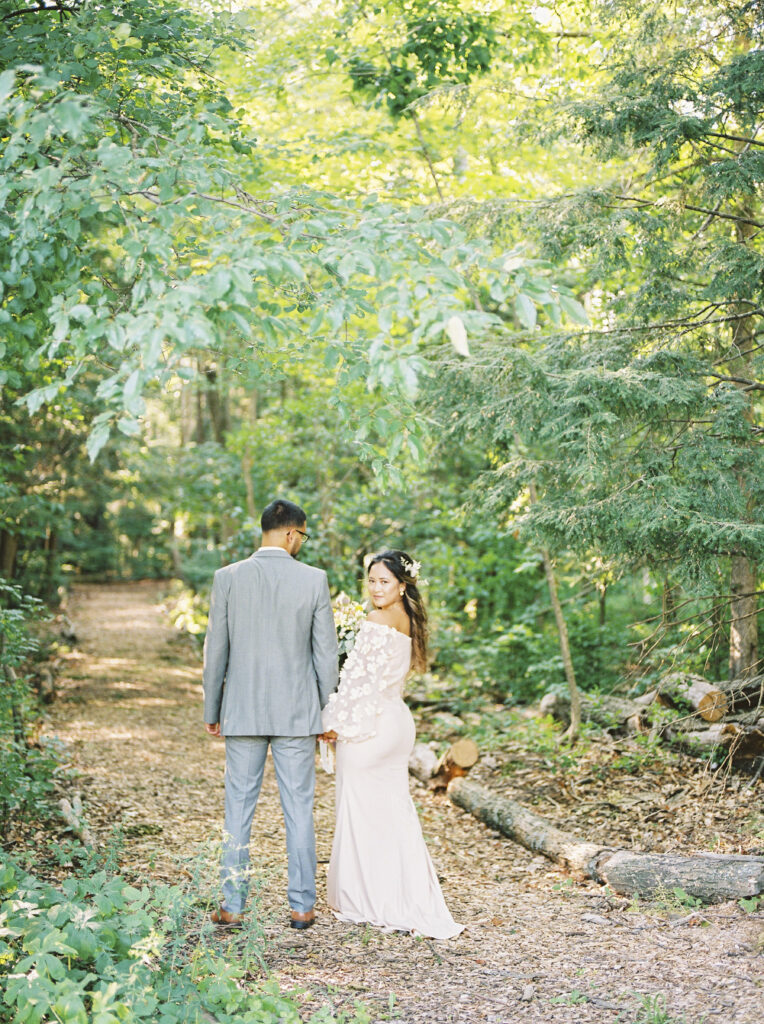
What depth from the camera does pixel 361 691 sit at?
14.9 ft

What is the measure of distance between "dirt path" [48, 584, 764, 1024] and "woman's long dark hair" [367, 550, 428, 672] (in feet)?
4.77

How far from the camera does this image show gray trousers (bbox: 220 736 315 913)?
4309 millimetres

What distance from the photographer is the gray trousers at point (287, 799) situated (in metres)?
4.31

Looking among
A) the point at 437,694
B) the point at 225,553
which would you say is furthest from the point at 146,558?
the point at 437,694

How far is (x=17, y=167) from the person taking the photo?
3.29 meters

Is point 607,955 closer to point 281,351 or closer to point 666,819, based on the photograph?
point 666,819

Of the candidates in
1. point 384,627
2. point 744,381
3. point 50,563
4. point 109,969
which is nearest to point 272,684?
point 384,627

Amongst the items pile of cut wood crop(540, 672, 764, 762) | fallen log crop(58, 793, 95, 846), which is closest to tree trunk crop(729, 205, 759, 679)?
pile of cut wood crop(540, 672, 764, 762)

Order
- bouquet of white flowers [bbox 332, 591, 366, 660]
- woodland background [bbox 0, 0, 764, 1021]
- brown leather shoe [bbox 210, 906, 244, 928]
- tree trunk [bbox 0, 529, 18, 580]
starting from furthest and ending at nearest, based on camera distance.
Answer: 1. tree trunk [bbox 0, 529, 18, 580]
2. bouquet of white flowers [bbox 332, 591, 366, 660]
3. brown leather shoe [bbox 210, 906, 244, 928]
4. woodland background [bbox 0, 0, 764, 1021]

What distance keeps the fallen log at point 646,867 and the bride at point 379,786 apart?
1.12 meters

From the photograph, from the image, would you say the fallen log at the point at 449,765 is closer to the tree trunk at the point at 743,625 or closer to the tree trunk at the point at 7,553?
the tree trunk at the point at 743,625

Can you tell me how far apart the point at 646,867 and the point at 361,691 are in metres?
1.97

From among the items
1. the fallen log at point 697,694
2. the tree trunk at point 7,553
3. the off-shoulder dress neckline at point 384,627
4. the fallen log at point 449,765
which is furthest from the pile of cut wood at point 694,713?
the tree trunk at point 7,553

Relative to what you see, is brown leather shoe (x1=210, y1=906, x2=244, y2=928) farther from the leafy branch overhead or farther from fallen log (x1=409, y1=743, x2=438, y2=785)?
fallen log (x1=409, y1=743, x2=438, y2=785)
